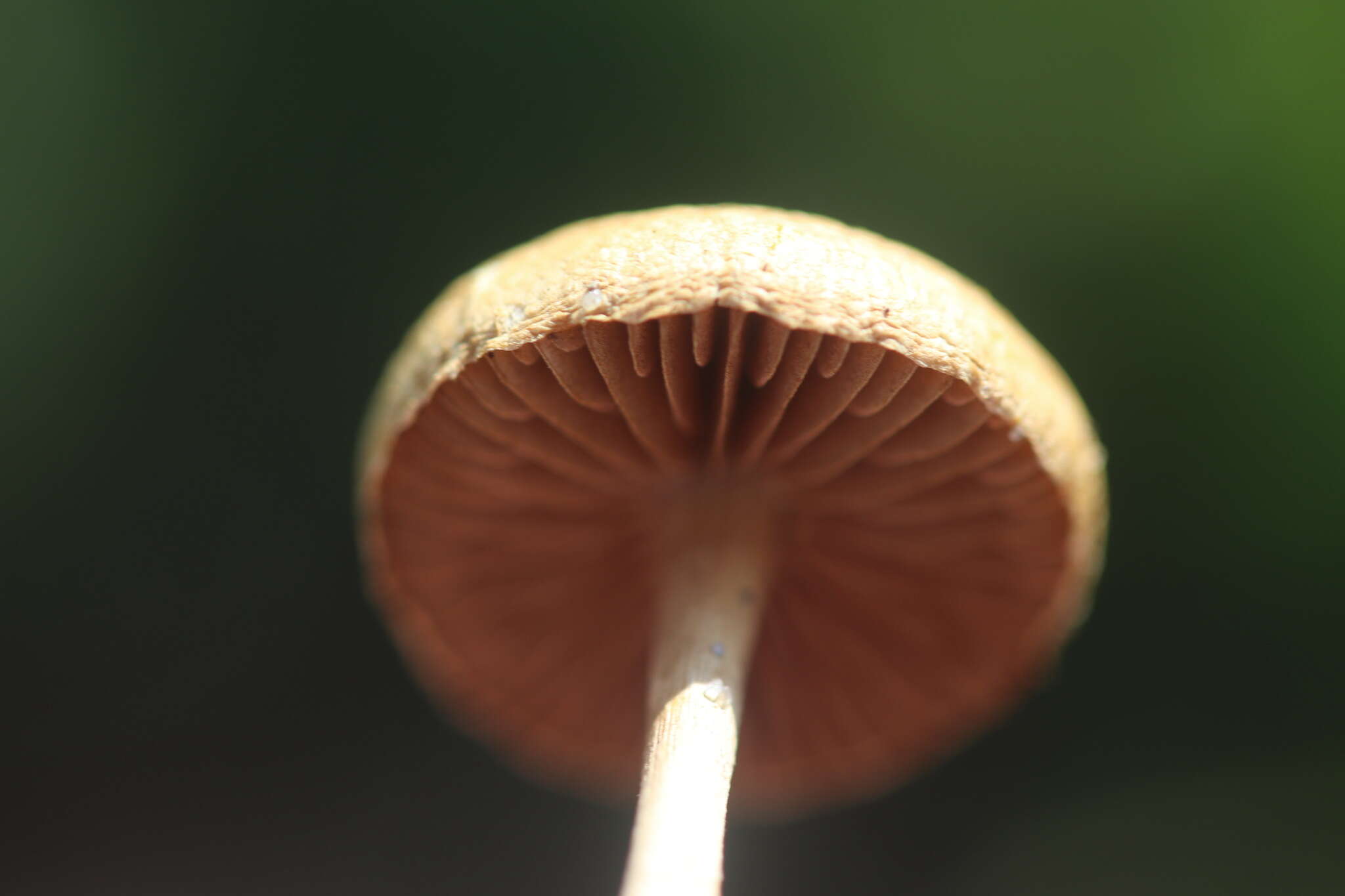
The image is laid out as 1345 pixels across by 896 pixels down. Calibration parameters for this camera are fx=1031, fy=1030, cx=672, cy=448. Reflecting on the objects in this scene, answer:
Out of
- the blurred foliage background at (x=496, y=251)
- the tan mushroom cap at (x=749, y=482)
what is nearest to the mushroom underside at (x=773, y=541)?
the tan mushroom cap at (x=749, y=482)

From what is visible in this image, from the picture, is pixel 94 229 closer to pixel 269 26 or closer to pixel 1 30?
pixel 1 30

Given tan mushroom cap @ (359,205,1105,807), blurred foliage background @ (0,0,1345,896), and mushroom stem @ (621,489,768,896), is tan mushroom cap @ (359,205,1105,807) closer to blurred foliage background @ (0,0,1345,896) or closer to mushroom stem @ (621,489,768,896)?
mushroom stem @ (621,489,768,896)

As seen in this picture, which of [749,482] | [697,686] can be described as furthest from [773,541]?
[697,686]

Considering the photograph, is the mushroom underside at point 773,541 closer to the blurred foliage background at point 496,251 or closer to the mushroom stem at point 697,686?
Result: the mushroom stem at point 697,686

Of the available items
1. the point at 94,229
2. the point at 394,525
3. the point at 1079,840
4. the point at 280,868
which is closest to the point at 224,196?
the point at 94,229

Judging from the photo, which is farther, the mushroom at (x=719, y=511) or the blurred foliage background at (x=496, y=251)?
the blurred foliage background at (x=496, y=251)

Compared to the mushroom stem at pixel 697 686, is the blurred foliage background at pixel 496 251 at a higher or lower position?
higher

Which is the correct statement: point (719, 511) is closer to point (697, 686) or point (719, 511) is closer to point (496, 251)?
point (697, 686)
